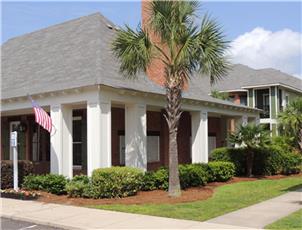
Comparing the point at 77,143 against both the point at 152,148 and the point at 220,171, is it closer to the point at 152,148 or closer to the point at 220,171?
the point at 152,148

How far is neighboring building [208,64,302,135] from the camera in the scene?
1593 inches

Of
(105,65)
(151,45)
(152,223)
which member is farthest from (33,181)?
(152,223)

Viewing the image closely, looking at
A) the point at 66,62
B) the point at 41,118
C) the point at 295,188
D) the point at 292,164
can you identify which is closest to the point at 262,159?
the point at 292,164

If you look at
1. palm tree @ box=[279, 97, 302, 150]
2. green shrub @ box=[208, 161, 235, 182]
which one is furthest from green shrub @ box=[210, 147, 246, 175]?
palm tree @ box=[279, 97, 302, 150]

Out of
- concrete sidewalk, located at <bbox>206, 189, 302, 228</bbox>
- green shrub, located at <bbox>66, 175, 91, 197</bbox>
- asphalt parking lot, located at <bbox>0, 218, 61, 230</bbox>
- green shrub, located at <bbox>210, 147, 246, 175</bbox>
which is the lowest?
asphalt parking lot, located at <bbox>0, 218, 61, 230</bbox>

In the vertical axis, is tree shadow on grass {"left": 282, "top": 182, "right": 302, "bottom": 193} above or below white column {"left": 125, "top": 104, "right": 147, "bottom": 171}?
below

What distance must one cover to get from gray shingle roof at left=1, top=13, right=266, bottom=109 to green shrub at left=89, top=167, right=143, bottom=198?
3043 millimetres

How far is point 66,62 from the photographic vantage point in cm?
1980

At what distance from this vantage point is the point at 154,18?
14648mm

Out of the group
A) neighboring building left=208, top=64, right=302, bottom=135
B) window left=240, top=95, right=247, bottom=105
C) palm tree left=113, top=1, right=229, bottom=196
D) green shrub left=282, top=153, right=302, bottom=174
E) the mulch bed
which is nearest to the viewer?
the mulch bed

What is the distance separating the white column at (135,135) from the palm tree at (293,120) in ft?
34.3

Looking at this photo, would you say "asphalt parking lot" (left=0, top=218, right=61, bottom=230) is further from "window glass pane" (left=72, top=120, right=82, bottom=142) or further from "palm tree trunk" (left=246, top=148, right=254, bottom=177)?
"palm tree trunk" (left=246, top=148, right=254, bottom=177)

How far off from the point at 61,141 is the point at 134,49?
4.83 m

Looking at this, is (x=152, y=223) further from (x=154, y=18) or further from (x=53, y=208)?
(x=154, y=18)
